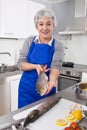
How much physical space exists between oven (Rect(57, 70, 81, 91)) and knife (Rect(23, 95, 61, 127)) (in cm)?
149

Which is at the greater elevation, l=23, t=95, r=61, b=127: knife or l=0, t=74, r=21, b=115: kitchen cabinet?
l=23, t=95, r=61, b=127: knife

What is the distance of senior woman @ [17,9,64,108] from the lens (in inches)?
47.1

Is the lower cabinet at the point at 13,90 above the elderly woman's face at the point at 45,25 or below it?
below

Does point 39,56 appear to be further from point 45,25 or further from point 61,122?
point 61,122

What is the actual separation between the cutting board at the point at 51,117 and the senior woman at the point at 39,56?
19cm

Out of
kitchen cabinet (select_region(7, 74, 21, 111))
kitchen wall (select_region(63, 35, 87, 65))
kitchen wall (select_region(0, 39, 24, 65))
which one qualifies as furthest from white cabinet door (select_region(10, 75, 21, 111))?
kitchen wall (select_region(63, 35, 87, 65))

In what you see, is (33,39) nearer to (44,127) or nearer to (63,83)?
(44,127)

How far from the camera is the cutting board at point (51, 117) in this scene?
79 cm

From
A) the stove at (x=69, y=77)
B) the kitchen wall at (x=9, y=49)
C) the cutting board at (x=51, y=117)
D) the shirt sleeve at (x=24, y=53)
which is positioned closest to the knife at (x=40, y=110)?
the cutting board at (x=51, y=117)

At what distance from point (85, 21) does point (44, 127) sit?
226 centimetres

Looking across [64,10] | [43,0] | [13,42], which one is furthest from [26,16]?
[64,10]

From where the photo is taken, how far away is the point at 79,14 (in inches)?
113

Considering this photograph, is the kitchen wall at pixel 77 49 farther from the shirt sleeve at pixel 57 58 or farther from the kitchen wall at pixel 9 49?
the shirt sleeve at pixel 57 58

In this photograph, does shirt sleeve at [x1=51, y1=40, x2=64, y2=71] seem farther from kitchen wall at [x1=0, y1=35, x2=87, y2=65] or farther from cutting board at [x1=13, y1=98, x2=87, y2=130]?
kitchen wall at [x1=0, y1=35, x2=87, y2=65]
